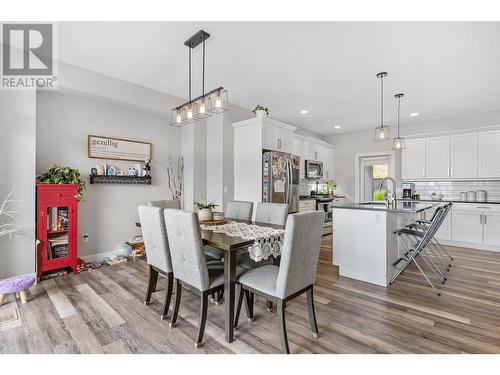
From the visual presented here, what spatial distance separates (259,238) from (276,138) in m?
2.94

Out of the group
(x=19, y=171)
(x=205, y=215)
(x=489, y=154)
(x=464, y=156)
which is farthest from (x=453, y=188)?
(x=19, y=171)

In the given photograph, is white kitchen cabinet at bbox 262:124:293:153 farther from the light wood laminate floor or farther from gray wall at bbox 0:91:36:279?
gray wall at bbox 0:91:36:279

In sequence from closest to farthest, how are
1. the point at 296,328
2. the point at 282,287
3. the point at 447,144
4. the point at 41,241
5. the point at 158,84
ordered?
1. the point at 282,287
2. the point at 296,328
3. the point at 41,241
4. the point at 158,84
5. the point at 447,144

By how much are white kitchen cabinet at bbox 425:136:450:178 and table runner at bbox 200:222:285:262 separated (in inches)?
182

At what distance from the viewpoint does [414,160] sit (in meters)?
5.35

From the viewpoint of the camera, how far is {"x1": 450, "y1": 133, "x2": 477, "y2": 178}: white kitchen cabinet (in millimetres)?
4707

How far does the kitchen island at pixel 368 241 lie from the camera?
281 cm

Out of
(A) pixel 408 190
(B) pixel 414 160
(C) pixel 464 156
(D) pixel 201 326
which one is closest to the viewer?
(D) pixel 201 326

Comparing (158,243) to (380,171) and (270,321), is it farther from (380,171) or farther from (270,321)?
(380,171)

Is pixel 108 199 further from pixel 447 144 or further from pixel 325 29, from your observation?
pixel 447 144

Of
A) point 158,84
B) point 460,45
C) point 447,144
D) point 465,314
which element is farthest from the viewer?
point 447,144
